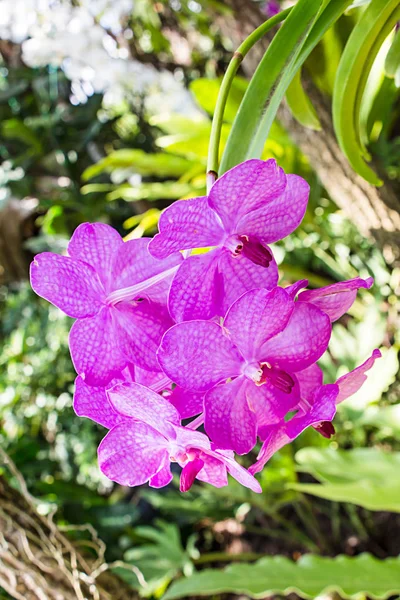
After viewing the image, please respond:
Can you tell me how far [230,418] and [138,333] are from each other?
7 cm

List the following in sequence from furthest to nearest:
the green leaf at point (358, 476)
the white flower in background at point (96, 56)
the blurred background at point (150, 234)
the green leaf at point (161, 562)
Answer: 1. the white flower in background at point (96, 56)
2. the green leaf at point (161, 562)
3. the blurred background at point (150, 234)
4. the green leaf at point (358, 476)

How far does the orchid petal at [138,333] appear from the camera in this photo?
0.32 meters

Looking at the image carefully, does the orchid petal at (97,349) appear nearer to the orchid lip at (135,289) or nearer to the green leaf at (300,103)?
the orchid lip at (135,289)

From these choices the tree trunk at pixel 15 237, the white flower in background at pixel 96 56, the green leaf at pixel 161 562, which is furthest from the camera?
the tree trunk at pixel 15 237

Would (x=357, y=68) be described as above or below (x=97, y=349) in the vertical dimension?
above

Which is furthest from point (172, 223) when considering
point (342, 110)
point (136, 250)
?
point (342, 110)

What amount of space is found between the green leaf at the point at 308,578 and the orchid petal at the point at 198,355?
0.73m

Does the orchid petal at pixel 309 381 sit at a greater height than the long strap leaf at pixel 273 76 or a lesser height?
lesser

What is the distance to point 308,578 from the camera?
921 mm

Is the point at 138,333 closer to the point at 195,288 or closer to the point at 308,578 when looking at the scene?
the point at 195,288

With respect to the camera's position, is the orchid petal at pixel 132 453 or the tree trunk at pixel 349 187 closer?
the orchid petal at pixel 132 453

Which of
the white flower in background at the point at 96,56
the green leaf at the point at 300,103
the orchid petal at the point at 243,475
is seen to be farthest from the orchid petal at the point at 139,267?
the white flower in background at the point at 96,56

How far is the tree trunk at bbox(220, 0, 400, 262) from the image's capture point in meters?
1.02

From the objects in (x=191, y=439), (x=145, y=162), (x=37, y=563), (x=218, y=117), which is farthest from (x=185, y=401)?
(x=145, y=162)
